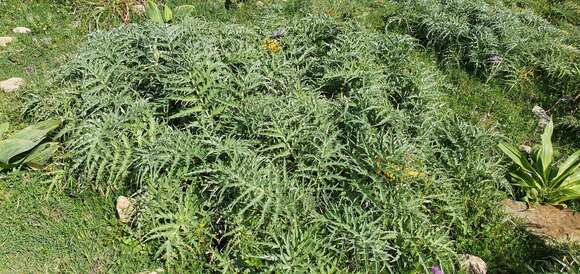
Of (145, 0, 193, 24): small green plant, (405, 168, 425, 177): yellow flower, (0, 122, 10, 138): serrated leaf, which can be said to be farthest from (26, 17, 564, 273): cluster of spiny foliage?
(145, 0, 193, 24): small green plant

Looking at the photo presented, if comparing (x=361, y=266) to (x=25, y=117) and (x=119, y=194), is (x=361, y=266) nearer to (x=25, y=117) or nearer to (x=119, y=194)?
(x=119, y=194)

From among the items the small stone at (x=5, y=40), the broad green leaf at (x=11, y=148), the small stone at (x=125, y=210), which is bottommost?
the small stone at (x=125, y=210)

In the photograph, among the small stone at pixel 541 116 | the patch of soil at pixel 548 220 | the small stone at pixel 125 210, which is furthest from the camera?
the small stone at pixel 541 116

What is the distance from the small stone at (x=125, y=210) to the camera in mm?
3580

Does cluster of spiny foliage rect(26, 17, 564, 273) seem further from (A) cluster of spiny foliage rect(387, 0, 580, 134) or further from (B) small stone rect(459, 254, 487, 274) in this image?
(A) cluster of spiny foliage rect(387, 0, 580, 134)

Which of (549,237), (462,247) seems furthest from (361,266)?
(549,237)

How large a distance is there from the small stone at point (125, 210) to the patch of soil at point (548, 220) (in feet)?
9.47

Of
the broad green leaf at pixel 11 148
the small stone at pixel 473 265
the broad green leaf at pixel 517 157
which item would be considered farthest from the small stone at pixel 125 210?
the broad green leaf at pixel 517 157

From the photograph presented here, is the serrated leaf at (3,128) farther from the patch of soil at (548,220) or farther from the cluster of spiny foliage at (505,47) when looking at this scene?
the cluster of spiny foliage at (505,47)

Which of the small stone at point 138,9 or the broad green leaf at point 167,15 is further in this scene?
the small stone at point 138,9

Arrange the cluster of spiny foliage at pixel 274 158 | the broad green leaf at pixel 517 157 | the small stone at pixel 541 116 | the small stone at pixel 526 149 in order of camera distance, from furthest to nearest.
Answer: the small stone at pixel 541 116 → the small stone at pixel 526 149 → the broad green leaf at pixel 517 157 → the cluster of spiny foliage at pixel 274 158

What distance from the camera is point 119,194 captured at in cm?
379

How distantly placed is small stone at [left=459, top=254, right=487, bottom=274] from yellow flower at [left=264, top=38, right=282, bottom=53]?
2.62 meters

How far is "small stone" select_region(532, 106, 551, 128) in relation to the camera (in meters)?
5.11
